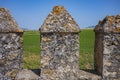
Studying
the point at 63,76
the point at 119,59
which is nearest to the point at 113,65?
the point at 119,59

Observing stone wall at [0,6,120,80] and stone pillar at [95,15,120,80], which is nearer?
stone wall at [0,6,120,80]

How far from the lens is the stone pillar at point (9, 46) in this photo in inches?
293

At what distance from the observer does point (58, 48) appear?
745 centimetres

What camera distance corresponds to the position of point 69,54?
24.5ft

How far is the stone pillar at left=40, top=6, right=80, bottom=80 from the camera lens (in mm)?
7383

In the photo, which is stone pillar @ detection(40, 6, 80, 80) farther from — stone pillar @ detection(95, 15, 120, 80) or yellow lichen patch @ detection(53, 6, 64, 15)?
stone pillar @ detection(95, 15, 120, 80)

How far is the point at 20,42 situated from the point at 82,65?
1041 cm

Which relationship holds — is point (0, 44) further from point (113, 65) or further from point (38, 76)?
→ point (113, 65)

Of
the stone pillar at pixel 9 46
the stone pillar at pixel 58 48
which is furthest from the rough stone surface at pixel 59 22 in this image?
the stone pillar at pixel 9 46

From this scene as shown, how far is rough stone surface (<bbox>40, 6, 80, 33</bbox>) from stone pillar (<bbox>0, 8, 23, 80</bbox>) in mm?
765

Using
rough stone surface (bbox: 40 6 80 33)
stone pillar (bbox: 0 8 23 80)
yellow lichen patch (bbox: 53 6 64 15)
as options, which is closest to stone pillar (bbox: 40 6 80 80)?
rough stone surface (bbox: 40 6 80 33)

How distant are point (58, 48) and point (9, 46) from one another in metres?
1.35

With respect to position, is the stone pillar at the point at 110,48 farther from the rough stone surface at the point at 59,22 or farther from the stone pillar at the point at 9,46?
the stone pillar at the point at 9,46

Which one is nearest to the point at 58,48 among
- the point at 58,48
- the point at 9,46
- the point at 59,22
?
the point at 58,48
